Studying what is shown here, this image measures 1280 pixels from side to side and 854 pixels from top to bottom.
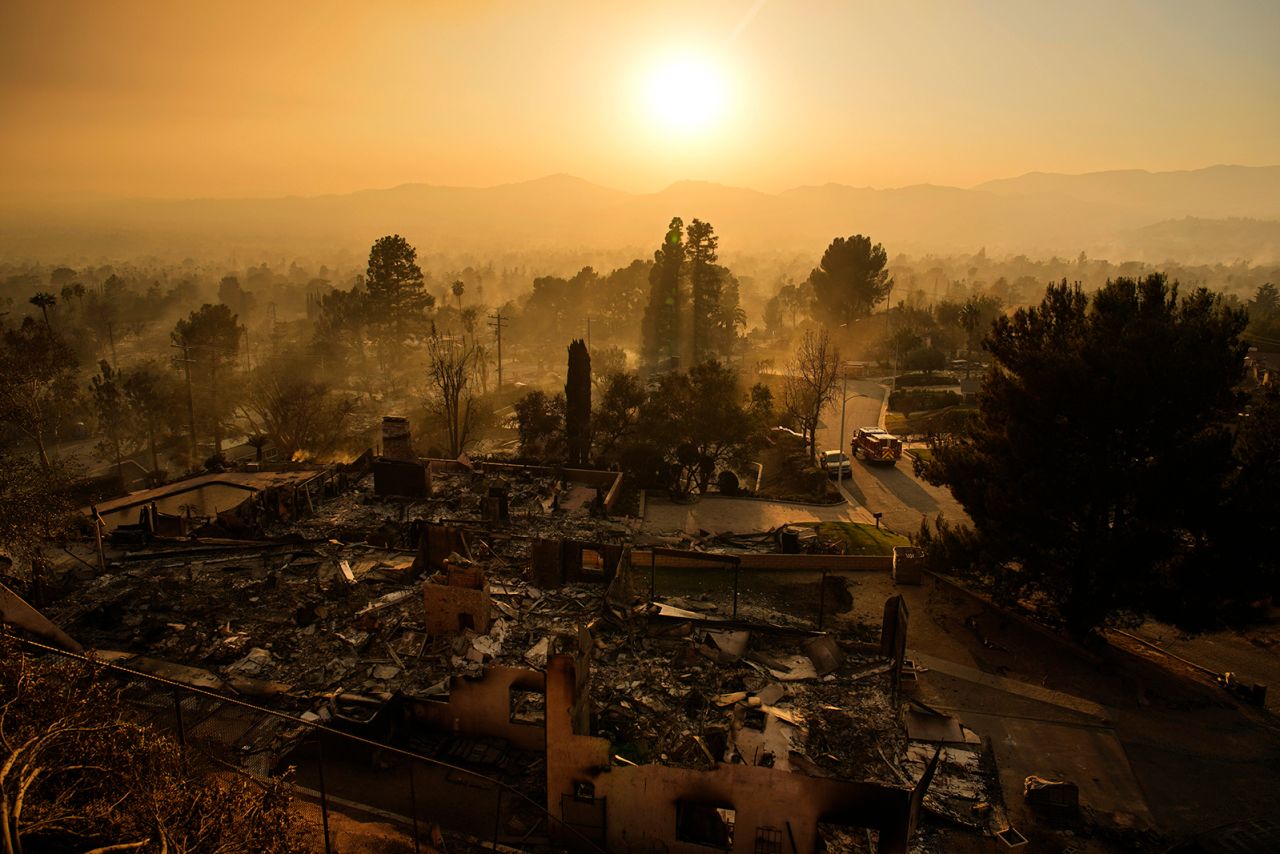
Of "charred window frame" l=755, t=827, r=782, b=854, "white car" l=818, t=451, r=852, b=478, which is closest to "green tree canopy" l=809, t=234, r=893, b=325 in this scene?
"white car" l=818, t=451, r=852, b=478

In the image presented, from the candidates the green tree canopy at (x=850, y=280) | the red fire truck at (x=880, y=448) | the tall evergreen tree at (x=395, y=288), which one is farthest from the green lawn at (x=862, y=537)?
the green tree canopy at (x=850, y=280)

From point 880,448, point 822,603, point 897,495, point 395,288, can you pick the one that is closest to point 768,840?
point 822,603

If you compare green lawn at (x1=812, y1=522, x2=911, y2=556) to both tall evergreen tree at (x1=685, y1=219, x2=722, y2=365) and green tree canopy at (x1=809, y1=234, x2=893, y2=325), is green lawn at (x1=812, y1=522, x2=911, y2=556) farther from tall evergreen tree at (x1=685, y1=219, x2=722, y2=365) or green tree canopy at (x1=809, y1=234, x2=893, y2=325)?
green tree canopy at (x1=809, y1=234, x2=893, y2=325)

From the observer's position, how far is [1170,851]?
9.16 metres

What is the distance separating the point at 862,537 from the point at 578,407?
487 inches

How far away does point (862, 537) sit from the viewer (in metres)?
21.4

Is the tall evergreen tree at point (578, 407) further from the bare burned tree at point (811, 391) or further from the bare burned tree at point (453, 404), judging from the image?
the bare burned tree at point (811, 391)

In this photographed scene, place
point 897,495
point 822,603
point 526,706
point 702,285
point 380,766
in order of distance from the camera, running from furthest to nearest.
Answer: point 702,285 < point 897,495 < point 822,603 < point 526,706 < point 380,766

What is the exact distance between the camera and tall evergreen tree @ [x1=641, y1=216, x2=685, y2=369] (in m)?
55.0

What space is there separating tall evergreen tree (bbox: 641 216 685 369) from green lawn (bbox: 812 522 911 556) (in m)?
35.2

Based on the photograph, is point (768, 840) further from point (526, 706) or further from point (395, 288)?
point (395, 288)

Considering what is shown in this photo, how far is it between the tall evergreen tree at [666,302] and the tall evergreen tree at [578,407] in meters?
27.5

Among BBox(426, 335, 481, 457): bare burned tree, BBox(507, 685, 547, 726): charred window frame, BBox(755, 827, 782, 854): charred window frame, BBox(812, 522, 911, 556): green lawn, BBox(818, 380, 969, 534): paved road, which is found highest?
BBox(426, 335, 481, 457): bare burned tree

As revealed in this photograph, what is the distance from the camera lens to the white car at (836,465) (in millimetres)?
28125
